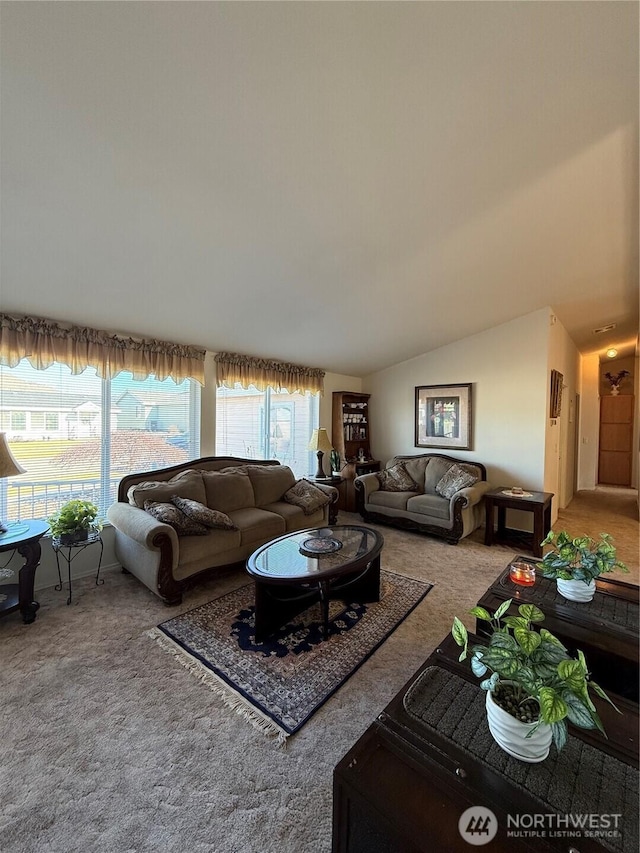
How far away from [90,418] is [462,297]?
3941 millimetres

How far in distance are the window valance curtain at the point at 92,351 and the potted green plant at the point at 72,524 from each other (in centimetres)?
119

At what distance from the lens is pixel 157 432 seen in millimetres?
3736

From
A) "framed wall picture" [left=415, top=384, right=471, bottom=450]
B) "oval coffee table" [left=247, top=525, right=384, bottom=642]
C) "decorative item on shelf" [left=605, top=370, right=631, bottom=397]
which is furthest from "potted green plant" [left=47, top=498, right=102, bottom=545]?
"decorative item on shelf" [left=605, top=370, right=631, bottom=397]

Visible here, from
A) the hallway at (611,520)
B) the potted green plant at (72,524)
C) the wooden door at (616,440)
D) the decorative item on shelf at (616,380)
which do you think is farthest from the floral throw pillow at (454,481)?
the decorative item on shelf at (616,380)

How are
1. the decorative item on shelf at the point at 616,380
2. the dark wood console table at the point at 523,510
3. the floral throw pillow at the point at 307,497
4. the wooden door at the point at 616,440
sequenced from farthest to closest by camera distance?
the decorative item on shelf at the point at 616,380 < the wooden door at the point at 616,440 < the floral throw pillow at the point at 307,497 < the dark wood console table at the point at 523,510

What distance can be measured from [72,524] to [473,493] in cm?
394

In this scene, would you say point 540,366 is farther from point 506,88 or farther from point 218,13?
point 218,13

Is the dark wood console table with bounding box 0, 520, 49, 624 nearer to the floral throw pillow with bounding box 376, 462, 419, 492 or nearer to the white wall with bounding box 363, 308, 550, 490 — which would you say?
the floral throw pillow with bounding box 376, 462, 419, 492

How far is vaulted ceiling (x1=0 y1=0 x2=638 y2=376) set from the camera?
4.10 ft

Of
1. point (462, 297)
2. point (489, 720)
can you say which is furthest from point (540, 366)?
point (489, 720)

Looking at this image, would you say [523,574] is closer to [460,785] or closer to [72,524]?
[460,785]

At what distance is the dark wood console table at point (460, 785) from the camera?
2.72ft

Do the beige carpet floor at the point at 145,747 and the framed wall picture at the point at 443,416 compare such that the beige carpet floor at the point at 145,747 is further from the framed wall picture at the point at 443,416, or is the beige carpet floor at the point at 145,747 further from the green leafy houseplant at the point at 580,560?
the framed wall picture at the point at 443,416

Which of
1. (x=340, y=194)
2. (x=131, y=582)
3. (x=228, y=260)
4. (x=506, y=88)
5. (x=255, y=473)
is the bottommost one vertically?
(x=131, y=582)
